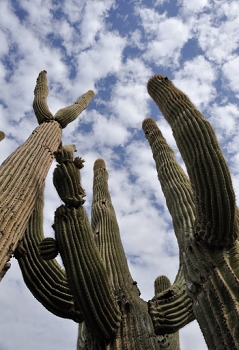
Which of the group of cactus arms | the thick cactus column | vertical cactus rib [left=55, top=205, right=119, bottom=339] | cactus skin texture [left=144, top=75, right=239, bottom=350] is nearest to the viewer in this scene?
cactus skin texture [left=144, top=75, right=239, bottom=350]

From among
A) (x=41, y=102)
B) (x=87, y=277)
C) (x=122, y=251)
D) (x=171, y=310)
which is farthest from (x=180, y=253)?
(x=41, y=102)

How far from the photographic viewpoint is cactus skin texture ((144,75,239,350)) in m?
2.79

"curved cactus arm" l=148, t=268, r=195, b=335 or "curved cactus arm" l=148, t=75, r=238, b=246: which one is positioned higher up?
"curved cactus arm" l=148, t=75, r=238, b=246

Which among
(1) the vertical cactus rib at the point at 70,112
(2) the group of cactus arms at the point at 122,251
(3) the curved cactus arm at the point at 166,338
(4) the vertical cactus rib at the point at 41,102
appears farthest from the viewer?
(1) the vertical cactus rib at the point at 70,112

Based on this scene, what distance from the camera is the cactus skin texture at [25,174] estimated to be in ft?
10.9

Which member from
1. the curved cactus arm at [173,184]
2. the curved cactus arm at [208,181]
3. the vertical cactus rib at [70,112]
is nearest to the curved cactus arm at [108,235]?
the curved cactus arm at [173,184]

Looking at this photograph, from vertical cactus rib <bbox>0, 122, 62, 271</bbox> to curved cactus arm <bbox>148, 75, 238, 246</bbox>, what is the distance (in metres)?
1.68

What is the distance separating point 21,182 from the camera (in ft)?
13.0

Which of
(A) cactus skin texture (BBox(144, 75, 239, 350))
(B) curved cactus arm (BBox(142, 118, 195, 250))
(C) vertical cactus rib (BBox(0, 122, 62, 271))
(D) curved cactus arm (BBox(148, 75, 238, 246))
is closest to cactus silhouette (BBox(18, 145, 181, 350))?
(C) vertical cactus rib (BBox(0, 122, 62, 271))

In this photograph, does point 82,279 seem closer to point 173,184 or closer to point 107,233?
point 107,233

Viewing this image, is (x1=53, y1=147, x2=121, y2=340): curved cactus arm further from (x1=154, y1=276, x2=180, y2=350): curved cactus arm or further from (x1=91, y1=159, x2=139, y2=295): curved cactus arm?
(x1=154, y1=276, x2=180, y2=350): curved cactus arm

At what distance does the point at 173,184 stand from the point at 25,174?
1982 mm

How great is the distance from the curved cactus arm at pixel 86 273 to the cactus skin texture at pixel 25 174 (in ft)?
1.40

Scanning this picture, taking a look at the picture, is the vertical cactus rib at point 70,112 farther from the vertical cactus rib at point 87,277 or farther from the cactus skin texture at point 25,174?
the vertical cactus rib at point 87,277
